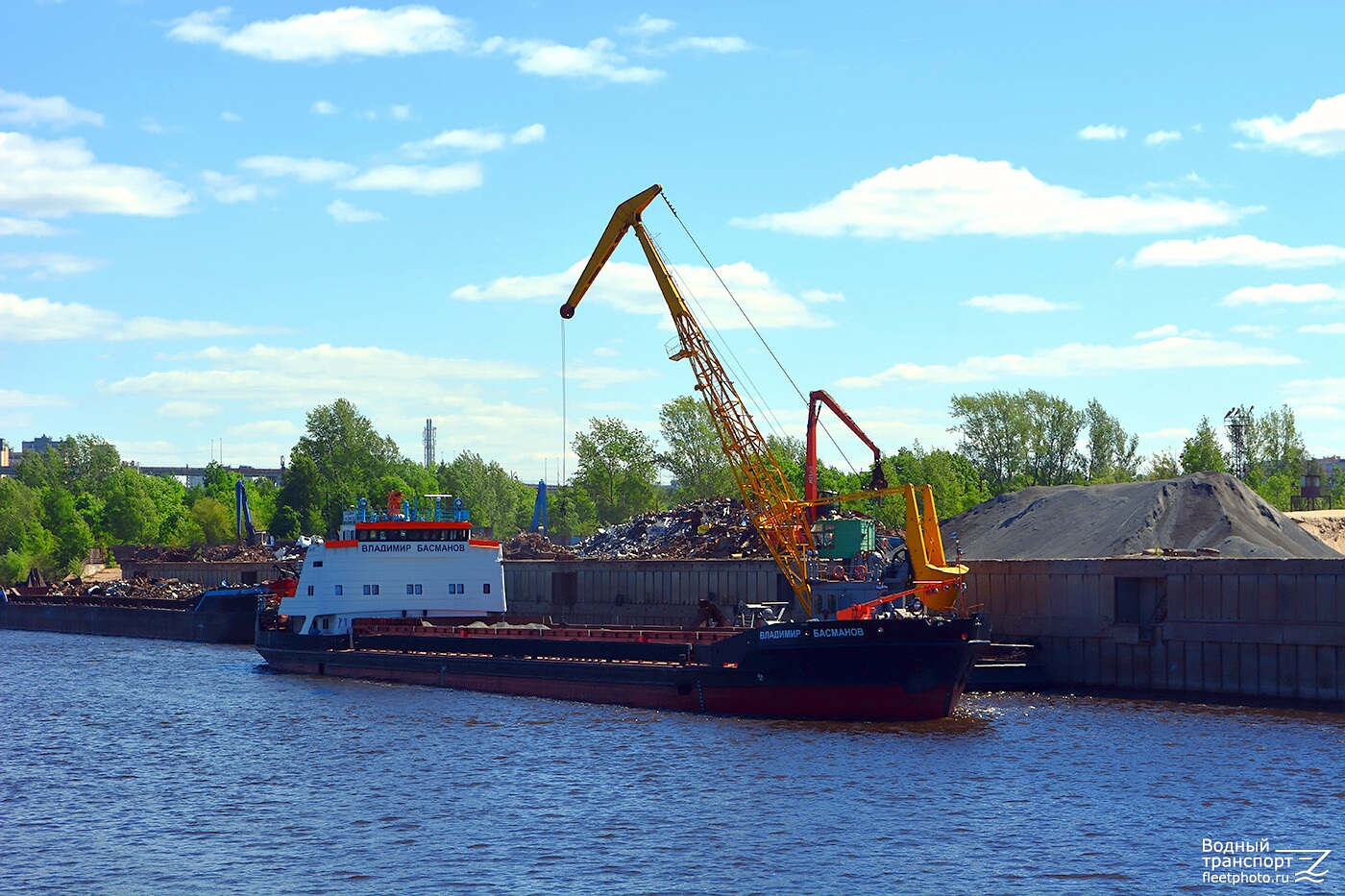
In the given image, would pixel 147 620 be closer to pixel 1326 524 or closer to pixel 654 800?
pixel 654 800

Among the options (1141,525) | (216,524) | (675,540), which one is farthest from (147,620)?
(216,524)

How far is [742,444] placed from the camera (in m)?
51.3

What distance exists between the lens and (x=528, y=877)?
A: 2264 centimetres

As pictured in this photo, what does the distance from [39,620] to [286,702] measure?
191ft

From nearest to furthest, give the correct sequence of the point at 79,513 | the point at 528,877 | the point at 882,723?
1. the point at 528,877
2. the point at 882,723
3. the point at 79,513

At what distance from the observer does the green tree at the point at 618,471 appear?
125438 mm

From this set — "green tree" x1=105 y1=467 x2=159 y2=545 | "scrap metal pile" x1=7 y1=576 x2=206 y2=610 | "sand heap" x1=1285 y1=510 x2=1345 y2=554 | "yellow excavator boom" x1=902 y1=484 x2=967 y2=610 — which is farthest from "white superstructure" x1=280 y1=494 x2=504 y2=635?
"green tree" x1=105 y1=467 x2=159 y2=545

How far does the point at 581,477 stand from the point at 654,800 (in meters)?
104

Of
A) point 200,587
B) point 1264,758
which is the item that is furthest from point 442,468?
point 1264,758

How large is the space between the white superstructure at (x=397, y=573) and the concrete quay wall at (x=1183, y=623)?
65.3 feet

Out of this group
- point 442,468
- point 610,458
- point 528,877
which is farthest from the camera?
point 442,468

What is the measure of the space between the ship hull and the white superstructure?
210 inches

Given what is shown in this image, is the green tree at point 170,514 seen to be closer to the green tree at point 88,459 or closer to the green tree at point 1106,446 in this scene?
the green tree at point 88,459

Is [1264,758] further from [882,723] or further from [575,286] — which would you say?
[575,286]
